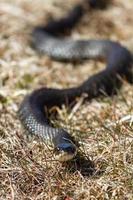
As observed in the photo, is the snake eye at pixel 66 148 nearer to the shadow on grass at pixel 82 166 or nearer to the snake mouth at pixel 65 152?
the snake mouth at pixel 65 152

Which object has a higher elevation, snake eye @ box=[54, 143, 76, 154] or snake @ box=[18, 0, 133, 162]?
snake eye @ box=[54, 143, 76, 154]

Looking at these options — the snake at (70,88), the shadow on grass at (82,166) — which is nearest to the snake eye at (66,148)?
the snake at (70,88)

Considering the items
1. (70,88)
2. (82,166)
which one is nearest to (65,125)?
(70,88)

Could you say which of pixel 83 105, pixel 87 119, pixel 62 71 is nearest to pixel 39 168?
pixel 87 119

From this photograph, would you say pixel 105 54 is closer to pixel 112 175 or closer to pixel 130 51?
pixel 130 51

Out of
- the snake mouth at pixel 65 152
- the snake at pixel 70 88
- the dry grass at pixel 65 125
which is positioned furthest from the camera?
the snake at pixel 70 88

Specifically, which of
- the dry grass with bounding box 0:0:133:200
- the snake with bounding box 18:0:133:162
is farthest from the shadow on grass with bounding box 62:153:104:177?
the snake with bounding box 18:0:133:162

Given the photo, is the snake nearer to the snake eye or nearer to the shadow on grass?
the snake eye

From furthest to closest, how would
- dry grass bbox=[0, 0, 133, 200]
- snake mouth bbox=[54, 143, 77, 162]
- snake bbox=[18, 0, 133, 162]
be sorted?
snake bbox=[18, 0, 133, 162], snake mouth bbox=[54, 143, 77, 162], dry grass bbox=[0, 0, 133, 200]

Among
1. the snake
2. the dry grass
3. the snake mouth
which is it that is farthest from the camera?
the snake
